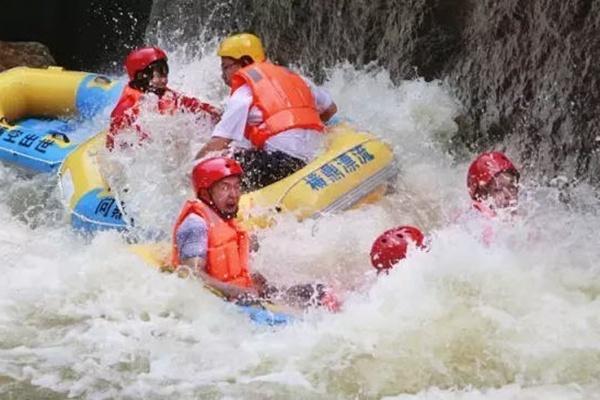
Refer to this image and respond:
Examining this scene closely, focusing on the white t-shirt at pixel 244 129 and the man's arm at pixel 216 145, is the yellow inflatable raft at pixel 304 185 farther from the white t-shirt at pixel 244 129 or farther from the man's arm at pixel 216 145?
the man's arm at pixel 216 145

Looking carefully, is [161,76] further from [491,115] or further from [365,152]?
[491,115]

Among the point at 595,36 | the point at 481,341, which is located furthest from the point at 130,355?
the point at 595,36

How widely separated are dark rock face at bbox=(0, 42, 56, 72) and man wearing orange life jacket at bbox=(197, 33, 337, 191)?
554 centimetres

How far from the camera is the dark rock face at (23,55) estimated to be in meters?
11.5

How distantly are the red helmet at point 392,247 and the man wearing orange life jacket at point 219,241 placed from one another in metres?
0.30

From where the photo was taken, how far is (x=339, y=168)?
6672mm

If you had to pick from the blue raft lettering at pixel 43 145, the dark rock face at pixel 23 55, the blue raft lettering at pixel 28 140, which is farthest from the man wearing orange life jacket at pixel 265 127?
the dark rock face at pixel 23 55

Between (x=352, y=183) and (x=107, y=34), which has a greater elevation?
(x=352, y=183)

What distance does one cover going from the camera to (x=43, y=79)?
8883mm

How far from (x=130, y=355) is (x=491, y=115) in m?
3.60

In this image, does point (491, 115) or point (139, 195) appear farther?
point (491, 115)

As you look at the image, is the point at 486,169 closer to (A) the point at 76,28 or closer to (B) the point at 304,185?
(B) the point at 304,185

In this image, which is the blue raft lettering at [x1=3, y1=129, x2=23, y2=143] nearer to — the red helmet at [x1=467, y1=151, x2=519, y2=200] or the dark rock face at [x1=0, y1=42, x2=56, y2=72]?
the dark rock face at [x1=0, y1=42, x2=56, y2=72]

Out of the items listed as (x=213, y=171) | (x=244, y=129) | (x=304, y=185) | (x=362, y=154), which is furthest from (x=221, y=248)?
(x=362, y=154)
